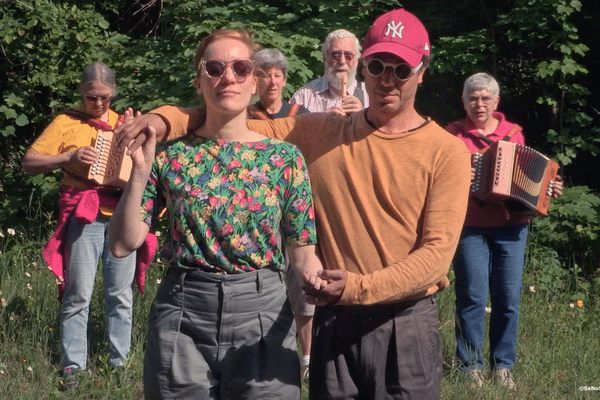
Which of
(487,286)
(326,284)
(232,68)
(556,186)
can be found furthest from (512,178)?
(326,284)

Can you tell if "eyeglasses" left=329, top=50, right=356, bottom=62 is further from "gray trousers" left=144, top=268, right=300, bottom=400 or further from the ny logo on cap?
"gray trousers" left=144, top=268, right=300, bottom=400

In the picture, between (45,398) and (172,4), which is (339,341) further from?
(172,4)

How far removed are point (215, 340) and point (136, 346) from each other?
9.38 feet

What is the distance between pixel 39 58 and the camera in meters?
8.60

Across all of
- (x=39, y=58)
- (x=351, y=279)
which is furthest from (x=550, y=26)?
(x=351, y=279)

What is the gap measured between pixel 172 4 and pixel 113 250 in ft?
19.1

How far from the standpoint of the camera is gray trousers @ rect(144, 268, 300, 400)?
9.25 ft

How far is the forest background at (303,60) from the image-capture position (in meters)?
7.97

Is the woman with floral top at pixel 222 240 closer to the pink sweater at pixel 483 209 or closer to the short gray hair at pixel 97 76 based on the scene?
the short gray hair at pixel 97 76

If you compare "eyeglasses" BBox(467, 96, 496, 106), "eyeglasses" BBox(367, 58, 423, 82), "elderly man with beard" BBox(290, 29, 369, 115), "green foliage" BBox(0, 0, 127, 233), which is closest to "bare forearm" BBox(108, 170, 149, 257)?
"eyeglasses" BBox(367, 58, 423, 82)

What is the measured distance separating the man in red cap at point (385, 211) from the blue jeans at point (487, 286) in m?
2.60

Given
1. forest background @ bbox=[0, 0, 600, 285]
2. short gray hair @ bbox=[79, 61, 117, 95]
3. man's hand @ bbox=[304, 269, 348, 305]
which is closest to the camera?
man's hand @ bbox=[304, 269, 348, 305]

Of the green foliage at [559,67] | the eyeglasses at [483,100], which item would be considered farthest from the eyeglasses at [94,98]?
the green foliage at [559,67]

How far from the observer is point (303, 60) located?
7.79 metres
